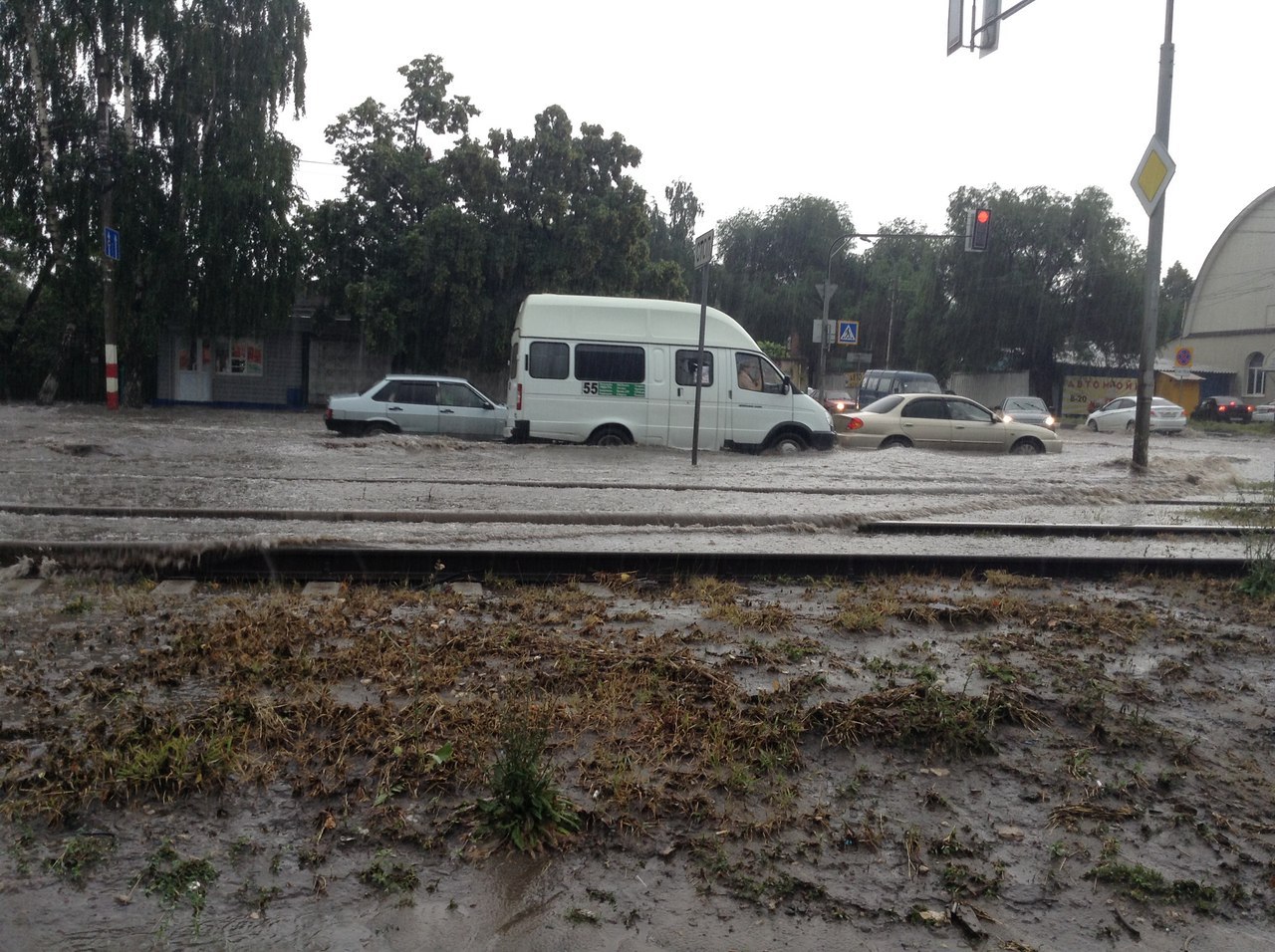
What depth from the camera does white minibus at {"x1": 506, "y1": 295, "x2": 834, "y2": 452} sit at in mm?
16578

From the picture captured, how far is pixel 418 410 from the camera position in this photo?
18.2 m

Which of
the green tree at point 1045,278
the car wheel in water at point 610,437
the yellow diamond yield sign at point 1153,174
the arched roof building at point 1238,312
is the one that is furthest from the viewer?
the arched roof building at point 1238,312

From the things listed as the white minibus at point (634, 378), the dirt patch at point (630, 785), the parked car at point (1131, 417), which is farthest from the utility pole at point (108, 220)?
the parked car at point (1131, 417)

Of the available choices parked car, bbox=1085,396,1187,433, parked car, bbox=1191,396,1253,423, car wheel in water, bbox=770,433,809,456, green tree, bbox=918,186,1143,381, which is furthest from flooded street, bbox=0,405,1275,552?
green tree, bbox=918,186,1143,381

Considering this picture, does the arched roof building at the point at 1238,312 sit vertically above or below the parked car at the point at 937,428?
above

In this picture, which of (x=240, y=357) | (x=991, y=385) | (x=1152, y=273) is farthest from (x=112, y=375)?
(x=991, y=385)

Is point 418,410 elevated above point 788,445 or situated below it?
above

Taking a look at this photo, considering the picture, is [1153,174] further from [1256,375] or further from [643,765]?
[1256,375]

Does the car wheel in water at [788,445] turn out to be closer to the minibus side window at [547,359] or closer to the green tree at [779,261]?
the minibus side window at [547,359]

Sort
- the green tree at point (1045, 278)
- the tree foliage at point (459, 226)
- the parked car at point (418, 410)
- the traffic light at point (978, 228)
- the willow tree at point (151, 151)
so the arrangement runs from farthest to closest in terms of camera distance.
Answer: the green tree at point (1045, 278) < the tree foliage at point (459, 226) < the willow tree at point (151, 151) < the traffic light at point (978, 228) < the parked car at point (418, 410)

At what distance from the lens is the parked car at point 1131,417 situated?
33.1 m

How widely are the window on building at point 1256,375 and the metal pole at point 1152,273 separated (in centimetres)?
4177

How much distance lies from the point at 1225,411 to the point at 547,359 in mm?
36018

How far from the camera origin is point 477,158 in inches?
1212
